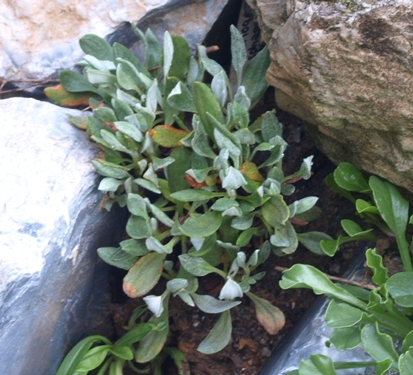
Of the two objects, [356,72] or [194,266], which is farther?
[194,266]

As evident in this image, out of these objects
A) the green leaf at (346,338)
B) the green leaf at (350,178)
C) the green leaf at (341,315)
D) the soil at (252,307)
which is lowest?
the soil at (252,307)

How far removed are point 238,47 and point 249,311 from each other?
94cm

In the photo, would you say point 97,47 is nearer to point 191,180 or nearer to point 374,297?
point 191,180

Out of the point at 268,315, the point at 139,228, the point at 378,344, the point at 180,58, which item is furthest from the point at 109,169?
the point at 378,344

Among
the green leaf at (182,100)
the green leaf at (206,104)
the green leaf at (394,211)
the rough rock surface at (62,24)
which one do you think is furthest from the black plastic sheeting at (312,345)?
the rough rock surface at (62,24)

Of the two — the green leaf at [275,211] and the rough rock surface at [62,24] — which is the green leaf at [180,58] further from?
the green leaf at [275,211]

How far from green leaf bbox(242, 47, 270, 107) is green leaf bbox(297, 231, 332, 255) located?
508 mm

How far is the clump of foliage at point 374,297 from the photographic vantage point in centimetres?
129

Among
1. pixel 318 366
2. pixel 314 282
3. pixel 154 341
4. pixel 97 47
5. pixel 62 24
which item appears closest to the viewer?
pixel 318 366

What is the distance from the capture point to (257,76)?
1812 mm

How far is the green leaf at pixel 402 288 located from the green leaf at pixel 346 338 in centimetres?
14

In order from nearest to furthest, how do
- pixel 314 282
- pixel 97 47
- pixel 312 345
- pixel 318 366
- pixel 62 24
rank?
pixel 318 366 < pixel 314 282 < pixel 312 345 < pixel 97 47 < pixel 62 24

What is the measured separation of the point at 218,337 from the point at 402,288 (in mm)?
626

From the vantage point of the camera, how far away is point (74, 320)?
1785 mm
